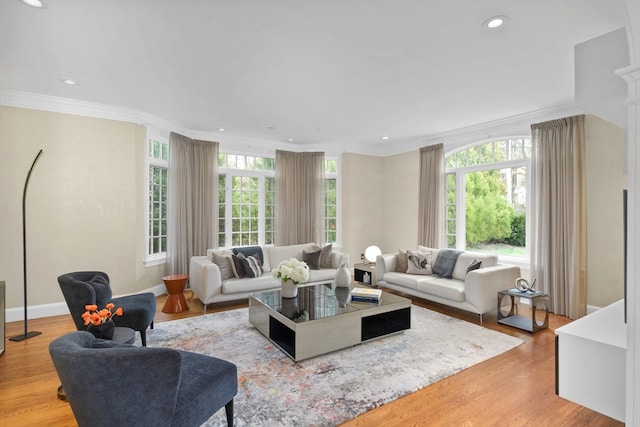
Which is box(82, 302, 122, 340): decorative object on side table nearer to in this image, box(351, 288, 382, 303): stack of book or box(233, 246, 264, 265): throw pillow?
box(351, 288, 382, 303): stack of book

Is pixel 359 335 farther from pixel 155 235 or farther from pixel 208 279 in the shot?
pixel 155 235

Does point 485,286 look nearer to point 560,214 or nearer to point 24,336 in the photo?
point 560,214

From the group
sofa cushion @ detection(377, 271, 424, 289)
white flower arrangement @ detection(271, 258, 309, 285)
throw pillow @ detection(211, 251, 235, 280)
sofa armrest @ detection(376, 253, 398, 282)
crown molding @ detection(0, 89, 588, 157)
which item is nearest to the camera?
white flower arrangement @ detection(271, 258, 309, 285)

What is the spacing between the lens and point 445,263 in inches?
188

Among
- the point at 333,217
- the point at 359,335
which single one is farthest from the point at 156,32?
the point at 333,217

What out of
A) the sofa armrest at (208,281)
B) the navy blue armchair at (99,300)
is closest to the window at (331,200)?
the sofa armrest at (208,281)

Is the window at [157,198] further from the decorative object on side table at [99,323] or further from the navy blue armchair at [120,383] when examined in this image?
the navy blue armchair at [120,383]

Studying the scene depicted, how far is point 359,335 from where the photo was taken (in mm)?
3174

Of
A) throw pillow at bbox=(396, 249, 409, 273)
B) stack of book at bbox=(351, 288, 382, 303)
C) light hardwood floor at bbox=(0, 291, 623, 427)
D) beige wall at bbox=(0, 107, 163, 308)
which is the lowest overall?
light hardwood floor at bbox=(0, 291, 623, 427)

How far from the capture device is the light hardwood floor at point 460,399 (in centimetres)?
213

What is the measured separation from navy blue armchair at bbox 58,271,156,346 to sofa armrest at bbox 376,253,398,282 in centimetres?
339

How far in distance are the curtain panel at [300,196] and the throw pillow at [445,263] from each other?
8.27 ft

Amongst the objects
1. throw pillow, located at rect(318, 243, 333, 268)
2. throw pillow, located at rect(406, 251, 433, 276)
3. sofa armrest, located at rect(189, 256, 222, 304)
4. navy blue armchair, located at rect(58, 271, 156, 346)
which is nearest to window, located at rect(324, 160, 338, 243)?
throw pillow, located at rect(318, 243, 333, 268)

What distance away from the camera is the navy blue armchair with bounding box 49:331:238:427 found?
134cm
